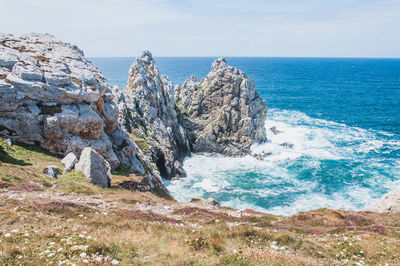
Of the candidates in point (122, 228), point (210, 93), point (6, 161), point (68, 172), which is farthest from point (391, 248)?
point (210, 93)

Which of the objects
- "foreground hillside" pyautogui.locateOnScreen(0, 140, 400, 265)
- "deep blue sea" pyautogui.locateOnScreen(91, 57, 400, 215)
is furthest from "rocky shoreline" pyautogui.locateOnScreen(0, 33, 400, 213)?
"deep blue sea" pyautogui.locateOnScreen(91, 57, 400, 215)

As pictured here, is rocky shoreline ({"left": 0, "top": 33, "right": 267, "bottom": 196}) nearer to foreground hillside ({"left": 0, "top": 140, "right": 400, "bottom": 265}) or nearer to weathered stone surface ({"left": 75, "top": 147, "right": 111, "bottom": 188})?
weathered stone surface ({"left": 75, "top": 147, "right": 111, "bottom": 188})

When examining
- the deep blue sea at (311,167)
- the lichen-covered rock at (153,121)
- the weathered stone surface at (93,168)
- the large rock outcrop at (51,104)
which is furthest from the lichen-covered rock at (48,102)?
the deep blue sea at (311,167)

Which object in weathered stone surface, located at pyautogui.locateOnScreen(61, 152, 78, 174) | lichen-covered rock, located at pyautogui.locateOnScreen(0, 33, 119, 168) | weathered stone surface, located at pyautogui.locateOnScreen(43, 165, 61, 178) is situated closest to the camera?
weathered stone surface, located at pyautogui.locateOnScreen(43, 165, 61, 178)

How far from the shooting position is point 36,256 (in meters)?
9.01

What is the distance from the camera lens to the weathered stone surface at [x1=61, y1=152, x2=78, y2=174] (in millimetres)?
24775

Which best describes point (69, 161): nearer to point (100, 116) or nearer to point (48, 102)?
point (48, 102)

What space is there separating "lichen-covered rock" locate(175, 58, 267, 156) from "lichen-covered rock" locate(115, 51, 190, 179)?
5.88 metres

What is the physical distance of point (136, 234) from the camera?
12.7m

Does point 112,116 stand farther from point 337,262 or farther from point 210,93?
point 210,93

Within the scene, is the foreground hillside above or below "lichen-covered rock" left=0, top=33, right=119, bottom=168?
below

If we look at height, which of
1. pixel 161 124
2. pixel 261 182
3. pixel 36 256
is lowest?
pixel 261 182

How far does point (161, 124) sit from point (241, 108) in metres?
26.0

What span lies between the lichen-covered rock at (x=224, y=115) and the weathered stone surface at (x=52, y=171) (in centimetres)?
5017
